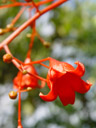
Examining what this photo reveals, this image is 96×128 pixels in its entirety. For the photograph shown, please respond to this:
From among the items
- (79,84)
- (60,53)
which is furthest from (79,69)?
(60,53)

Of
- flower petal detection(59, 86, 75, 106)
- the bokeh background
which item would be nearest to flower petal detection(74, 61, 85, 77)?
flower petal detection(59, 86, 75, 106)

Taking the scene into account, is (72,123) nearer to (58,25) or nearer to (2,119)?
(2,119)

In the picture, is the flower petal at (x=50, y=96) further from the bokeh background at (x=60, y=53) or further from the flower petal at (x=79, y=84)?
the bokeh background at (x=60, y=53)

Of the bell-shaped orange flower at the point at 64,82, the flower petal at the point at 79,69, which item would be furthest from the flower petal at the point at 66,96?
the flower petal at the point at 79,69

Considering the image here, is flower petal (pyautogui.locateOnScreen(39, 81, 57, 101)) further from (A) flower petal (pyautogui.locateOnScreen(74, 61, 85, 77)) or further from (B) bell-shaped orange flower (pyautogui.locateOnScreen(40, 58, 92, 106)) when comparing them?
(A) flower petal (pyautogui.locateOnScreen(74, 61, 85, 77))

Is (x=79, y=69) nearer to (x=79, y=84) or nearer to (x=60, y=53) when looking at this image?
(x=79, y=84)

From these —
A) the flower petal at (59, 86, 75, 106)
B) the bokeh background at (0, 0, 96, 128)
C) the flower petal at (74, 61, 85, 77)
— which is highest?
the flower petal at (74, 61, 85, 77)
